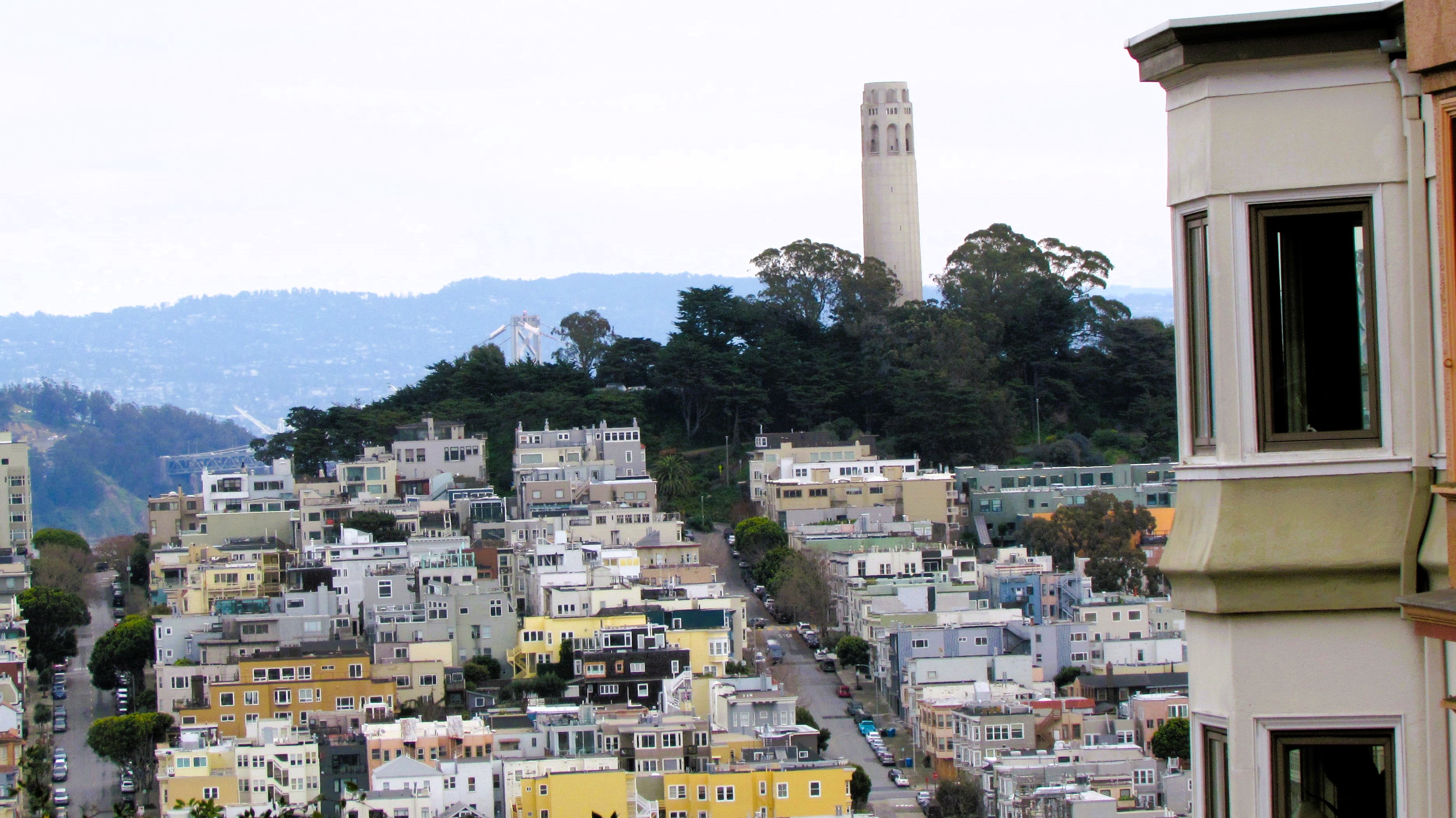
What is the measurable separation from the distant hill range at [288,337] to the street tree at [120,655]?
12100 centimetres

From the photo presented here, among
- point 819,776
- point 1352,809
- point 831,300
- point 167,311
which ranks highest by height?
point 167,311

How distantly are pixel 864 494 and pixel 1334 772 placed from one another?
35.7 m

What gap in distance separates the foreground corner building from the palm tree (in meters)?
36.7

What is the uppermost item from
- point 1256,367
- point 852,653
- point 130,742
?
point 1256,367

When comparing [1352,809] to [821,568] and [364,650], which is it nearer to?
[364,650]

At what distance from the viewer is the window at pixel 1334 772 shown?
2805 millimetres

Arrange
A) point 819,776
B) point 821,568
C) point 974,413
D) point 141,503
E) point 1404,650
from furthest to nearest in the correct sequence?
point 141,503 → point 974,413 → point 821,568 → point 819,776 → point 1404,650

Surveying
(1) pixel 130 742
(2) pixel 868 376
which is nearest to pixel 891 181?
(2) pixel 868 376

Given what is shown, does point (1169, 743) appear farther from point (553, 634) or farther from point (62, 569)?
point (62, 569)

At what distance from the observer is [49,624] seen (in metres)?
33.4

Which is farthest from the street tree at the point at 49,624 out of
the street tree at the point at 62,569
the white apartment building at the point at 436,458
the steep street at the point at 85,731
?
the white apartment building at the point at 436,458

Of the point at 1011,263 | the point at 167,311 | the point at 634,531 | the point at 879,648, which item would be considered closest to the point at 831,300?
the point at 1011,263

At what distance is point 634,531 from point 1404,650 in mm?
33550

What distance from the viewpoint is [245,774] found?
23.7 meters
